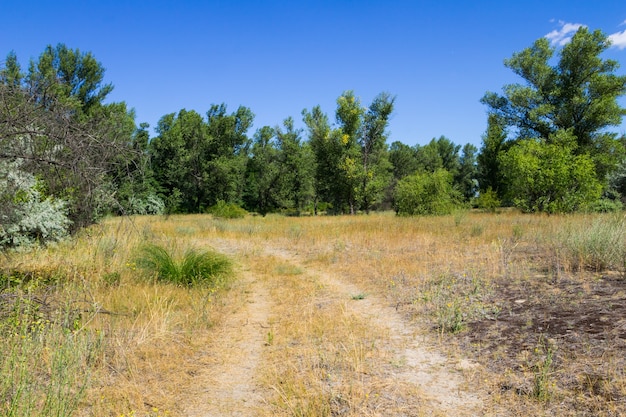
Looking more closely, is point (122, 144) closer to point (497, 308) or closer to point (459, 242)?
point (497, 308)

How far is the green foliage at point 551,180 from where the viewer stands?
21.2 m

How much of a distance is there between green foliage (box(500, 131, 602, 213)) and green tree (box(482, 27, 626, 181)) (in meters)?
6.12

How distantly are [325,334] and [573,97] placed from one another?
3006 centimetres

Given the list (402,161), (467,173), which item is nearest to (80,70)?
(402,161)

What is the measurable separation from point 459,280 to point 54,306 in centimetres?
659

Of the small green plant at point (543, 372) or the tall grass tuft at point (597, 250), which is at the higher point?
the tall grass tuft at point (597, 250)

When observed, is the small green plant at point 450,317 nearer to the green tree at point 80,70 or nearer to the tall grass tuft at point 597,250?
the tall grass tuft at point 597,250

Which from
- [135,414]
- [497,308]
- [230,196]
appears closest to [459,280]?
[497,308]

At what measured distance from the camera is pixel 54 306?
5.66 metres

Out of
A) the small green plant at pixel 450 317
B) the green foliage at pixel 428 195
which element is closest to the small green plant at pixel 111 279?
the small green plant at pixel 450 317

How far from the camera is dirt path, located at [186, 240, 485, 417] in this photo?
372 cm

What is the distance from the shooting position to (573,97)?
28188mm

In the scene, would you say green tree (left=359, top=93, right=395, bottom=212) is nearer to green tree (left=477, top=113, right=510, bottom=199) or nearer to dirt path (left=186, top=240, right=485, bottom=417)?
green tree (left=477, top=113, right=510, bottom=199)

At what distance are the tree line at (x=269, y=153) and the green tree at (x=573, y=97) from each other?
0.08m
